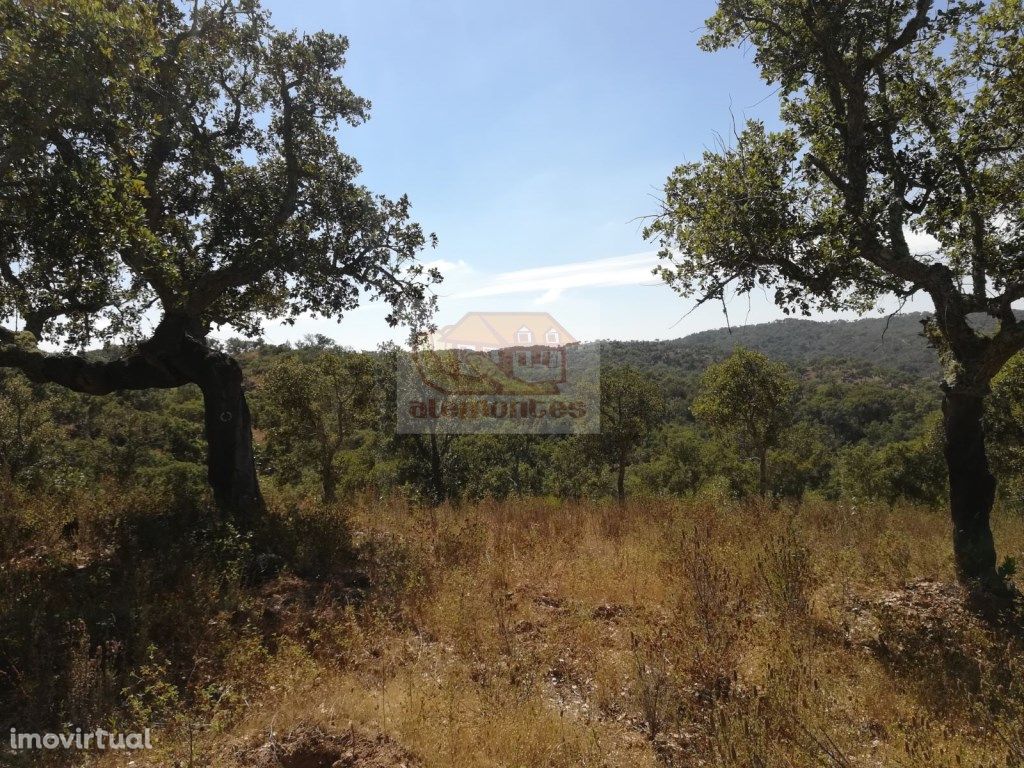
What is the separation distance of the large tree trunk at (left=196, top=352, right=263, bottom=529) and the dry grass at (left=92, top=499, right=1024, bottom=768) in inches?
117

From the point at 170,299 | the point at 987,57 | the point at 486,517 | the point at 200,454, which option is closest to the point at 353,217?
the point at 170,299

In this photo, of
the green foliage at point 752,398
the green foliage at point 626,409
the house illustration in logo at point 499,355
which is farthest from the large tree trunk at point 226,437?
the green foliage at point 626,409

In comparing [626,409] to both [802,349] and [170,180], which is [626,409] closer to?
[170,180]

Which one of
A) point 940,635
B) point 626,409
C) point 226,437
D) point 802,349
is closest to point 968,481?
point 940,635

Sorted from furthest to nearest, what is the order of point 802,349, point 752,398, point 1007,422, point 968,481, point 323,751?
point 802,349
point 752,398
point 1007,422
point 968,481
point 323,751

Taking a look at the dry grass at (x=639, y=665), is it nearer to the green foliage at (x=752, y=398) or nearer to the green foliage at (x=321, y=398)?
the green foliage at (x=752, y=398)

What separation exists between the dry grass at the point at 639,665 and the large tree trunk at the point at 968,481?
0.44 meters

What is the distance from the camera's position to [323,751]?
10.9 feet

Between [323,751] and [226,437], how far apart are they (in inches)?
257

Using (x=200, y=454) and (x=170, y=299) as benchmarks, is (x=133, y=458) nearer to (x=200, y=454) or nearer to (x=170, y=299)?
(x=200, y=454)

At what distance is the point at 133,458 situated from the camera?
30.2m

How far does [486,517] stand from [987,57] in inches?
368

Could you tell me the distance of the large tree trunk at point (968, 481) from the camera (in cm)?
630

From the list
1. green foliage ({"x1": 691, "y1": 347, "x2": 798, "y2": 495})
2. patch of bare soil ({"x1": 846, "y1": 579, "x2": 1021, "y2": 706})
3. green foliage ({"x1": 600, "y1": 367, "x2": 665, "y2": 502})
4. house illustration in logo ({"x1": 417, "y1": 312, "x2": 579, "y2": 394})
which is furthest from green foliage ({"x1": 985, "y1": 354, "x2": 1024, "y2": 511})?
house illustration in logo ({"x1": 417, "y1": 312, "x2": 579, "y2": 394})
